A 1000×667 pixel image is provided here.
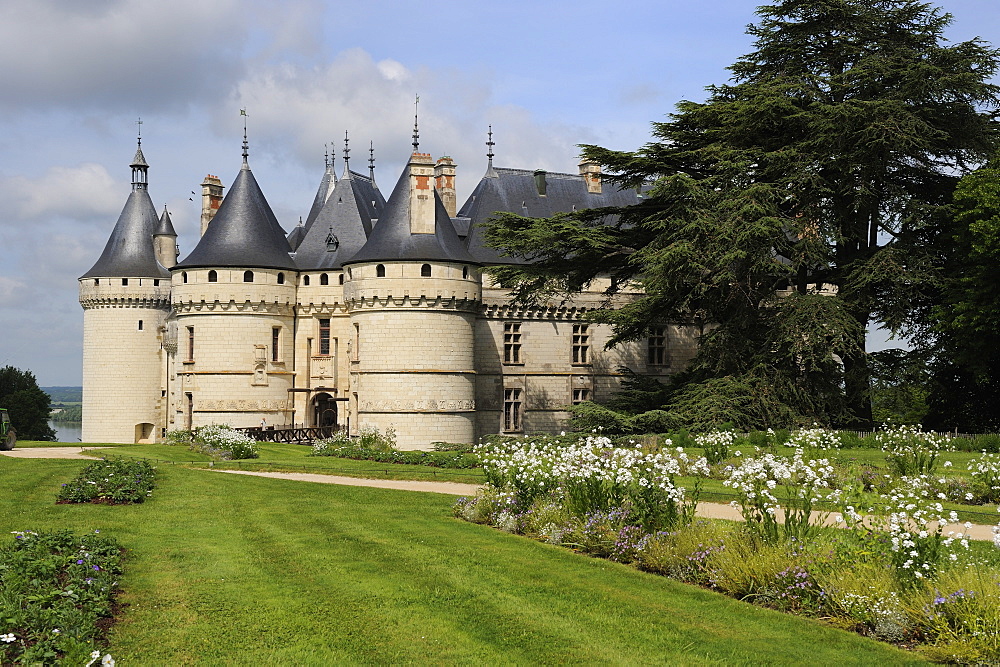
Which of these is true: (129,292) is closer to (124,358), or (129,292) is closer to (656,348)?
(124,358)

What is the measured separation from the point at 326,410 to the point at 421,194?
33.8 ft

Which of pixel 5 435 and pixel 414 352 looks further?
pixel 414 352

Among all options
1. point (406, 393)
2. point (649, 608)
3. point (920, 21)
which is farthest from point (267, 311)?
point (649, 608)

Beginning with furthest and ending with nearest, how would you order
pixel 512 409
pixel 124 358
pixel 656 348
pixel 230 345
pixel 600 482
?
pixel 124 358 < pixel 656 348 < pixel 512 409 < pixel 230 345 < pixel 600 482

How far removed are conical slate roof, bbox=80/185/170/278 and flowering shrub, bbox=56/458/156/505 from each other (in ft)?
112

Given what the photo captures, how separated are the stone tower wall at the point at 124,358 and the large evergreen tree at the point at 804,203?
1038 inches

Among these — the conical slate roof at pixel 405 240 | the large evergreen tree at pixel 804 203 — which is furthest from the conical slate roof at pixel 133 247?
the large evergreen tree at pixel 804 203

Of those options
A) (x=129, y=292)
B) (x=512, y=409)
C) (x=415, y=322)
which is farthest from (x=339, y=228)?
(x=129, y=292)

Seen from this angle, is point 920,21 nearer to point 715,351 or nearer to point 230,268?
point 715,351

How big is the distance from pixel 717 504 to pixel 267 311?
25991 mm

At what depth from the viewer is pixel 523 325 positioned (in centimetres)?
3856

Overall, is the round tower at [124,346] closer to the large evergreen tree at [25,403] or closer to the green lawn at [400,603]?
the large evergreen tree at [25,403]

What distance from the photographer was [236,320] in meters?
36.4

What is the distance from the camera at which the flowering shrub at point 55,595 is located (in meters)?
6.36
